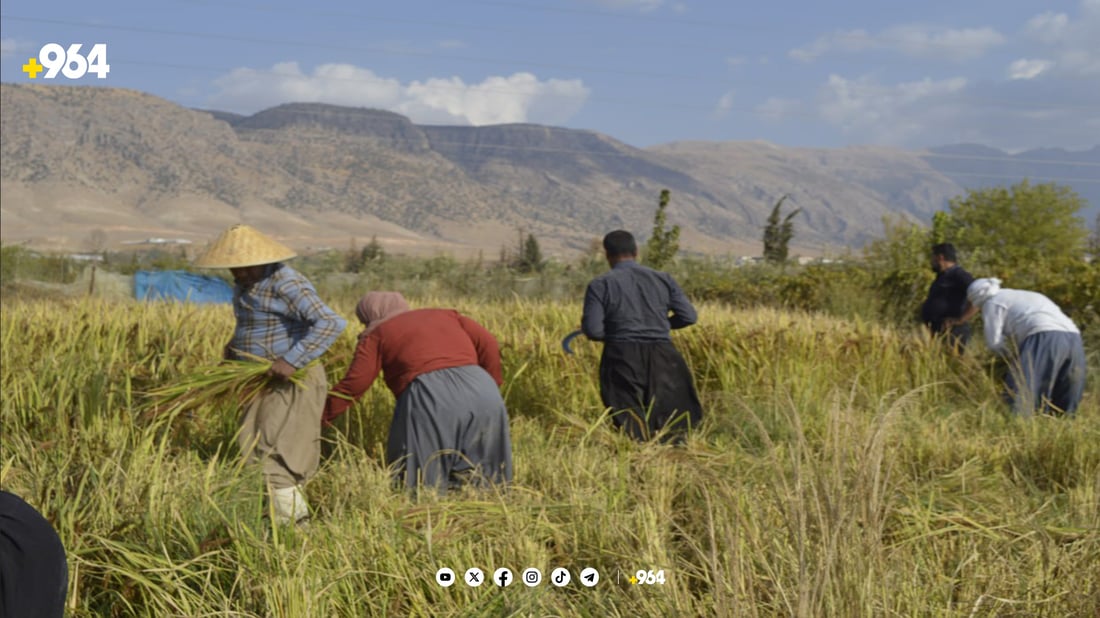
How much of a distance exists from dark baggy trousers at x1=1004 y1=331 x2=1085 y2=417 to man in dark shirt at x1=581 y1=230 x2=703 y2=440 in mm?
2272

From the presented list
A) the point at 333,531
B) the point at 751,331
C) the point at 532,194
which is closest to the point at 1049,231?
the point at 751,331

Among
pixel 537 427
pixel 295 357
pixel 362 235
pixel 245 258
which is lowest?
pixel 362 235

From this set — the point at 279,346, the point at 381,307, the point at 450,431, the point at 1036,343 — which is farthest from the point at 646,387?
the point at 1036,343

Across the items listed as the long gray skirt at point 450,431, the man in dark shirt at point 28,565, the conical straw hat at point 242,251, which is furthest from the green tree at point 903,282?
the man in dark shirt at point 28,565

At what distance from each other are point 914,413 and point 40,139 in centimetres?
14430

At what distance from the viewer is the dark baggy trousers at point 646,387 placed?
533 cm

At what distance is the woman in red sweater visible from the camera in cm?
442

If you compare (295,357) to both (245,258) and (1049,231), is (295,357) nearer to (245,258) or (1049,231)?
(245,258)

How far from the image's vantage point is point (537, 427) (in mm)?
5641

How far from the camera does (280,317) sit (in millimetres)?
4602

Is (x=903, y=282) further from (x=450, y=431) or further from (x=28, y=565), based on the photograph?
(x=28, y=565)

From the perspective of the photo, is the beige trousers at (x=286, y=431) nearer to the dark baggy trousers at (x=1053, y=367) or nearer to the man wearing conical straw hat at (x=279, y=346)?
the man wearing conical straw hat at (x=279, y=346)

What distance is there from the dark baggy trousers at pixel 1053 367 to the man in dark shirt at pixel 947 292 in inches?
59.1

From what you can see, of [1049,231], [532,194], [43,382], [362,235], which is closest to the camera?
[43,382]
